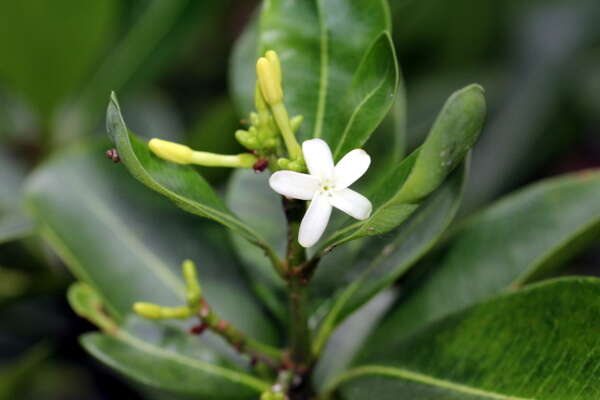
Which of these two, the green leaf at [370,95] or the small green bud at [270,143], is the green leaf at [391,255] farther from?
the small green bud at [270,143]

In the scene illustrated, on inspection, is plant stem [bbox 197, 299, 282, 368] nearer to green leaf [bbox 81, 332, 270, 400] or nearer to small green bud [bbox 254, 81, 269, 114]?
green leaf [bbox 81, 332, 270, 400]

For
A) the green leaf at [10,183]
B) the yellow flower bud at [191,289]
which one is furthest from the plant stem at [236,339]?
the green leaf at [10,183]

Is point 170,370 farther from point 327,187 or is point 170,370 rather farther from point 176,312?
point 327,187

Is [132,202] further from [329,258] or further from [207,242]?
[329,258]

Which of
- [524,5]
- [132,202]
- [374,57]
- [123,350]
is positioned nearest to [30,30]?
[132,202]

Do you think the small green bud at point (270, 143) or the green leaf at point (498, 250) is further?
the green leaf at point (498, 250)

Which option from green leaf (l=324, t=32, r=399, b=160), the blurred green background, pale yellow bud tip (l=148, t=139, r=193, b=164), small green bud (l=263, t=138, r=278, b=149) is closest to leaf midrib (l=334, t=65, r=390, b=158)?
green leaf (l=324, t=32, r=399, b=160)

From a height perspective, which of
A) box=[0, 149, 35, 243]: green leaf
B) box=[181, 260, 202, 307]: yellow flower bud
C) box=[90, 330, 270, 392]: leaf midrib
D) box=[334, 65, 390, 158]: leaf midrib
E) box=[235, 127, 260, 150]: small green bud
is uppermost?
box=[0, 149, 35, 243]: green leaf
